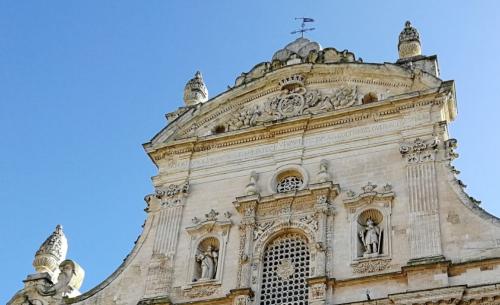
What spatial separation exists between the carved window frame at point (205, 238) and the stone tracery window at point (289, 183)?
5.31ft

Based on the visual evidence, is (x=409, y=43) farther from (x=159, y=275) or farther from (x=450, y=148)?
(x=159, y=275)

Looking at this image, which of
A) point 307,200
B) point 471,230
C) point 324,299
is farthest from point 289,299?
point 471,230

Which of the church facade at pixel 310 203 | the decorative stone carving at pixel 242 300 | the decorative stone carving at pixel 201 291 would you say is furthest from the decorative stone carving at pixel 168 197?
the decorative stone carving at pixel 242 300

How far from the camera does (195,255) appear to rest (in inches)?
857

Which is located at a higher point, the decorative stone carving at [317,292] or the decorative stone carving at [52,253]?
the decorative stone carving at [52,253]

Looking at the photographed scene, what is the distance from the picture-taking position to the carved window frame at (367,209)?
1964 centimetres

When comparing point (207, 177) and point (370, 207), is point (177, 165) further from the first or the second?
point (370, 207)

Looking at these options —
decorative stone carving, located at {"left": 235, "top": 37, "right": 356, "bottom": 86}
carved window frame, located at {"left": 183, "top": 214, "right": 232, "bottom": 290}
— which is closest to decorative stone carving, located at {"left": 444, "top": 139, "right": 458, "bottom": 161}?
decorative stone carving, located at {"left": 235, "top": 37, "right": 356, "bottom": 86}

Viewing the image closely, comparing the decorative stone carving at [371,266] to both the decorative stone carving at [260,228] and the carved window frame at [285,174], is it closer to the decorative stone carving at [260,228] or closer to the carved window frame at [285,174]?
the decorative stone carving at [260,228]

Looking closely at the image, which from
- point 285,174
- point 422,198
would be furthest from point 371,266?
point 285,174

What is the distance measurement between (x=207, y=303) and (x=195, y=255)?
1.63 m

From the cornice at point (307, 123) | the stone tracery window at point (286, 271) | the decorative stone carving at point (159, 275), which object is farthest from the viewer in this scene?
the cornice at point (307, 123)

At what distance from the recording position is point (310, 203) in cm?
2147

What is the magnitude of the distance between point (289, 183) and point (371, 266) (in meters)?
3.76
